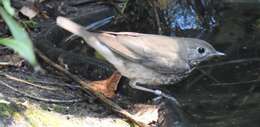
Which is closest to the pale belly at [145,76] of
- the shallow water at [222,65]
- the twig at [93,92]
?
the shallow water at [222,65]

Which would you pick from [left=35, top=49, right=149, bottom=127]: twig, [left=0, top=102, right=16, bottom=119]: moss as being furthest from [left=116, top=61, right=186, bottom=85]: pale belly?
[left=0, top=102, right=16, bottom=119]: moss

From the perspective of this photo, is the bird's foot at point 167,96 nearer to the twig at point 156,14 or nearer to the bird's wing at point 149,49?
the bird's wing at point 149,49

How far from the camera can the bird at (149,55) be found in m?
5.59

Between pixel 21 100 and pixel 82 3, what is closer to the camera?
pixel 21 100

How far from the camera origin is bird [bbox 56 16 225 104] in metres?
5.59

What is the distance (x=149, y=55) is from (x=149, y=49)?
6 cm

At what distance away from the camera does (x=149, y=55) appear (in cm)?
586

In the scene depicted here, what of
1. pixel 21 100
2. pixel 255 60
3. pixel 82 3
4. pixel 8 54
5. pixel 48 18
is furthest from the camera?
pixel 82 3

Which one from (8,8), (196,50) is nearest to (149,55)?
(196,50)

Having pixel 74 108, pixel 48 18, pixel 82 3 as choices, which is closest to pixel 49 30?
pixel 48 18

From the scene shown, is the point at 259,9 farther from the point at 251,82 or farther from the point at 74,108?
the point at 74,108

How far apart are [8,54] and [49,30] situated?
91 centimetres

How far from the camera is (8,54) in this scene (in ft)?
19.6

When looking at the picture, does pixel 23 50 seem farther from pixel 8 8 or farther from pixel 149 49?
pixel 149 49
